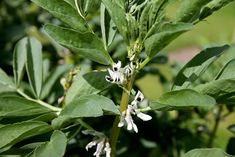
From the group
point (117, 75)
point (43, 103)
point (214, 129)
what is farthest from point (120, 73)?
point (214, 129)

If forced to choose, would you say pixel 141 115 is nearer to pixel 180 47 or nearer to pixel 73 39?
pixel 73 39

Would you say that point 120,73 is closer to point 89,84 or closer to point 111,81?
point 111,81

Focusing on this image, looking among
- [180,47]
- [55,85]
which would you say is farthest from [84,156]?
[180,47]

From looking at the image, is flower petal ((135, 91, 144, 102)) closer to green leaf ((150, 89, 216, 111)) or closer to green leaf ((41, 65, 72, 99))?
green leaf ((150, 89, 216, 111))

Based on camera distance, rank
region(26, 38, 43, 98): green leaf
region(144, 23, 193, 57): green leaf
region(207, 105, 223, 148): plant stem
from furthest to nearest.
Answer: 1. region(207, 105, 223, 148): plant stem
2. region(26, 38, 43, 98): green leaf
3. region(144, 23, 193, 57): green leaf

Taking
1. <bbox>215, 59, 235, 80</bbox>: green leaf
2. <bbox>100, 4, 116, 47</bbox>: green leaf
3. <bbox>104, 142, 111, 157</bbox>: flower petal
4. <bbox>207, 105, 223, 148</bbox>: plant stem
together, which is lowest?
<bbox>207, 105, 223, 148</bbox>: plant stem

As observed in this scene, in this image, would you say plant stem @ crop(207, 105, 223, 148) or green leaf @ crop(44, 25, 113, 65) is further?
plant stem @ crop(207, 105, 223, 148)

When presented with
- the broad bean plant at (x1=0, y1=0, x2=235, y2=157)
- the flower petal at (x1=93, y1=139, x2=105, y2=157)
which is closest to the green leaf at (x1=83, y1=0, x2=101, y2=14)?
the broad bean plant at (x1=0, y1=0, x2=235, y2=157)
